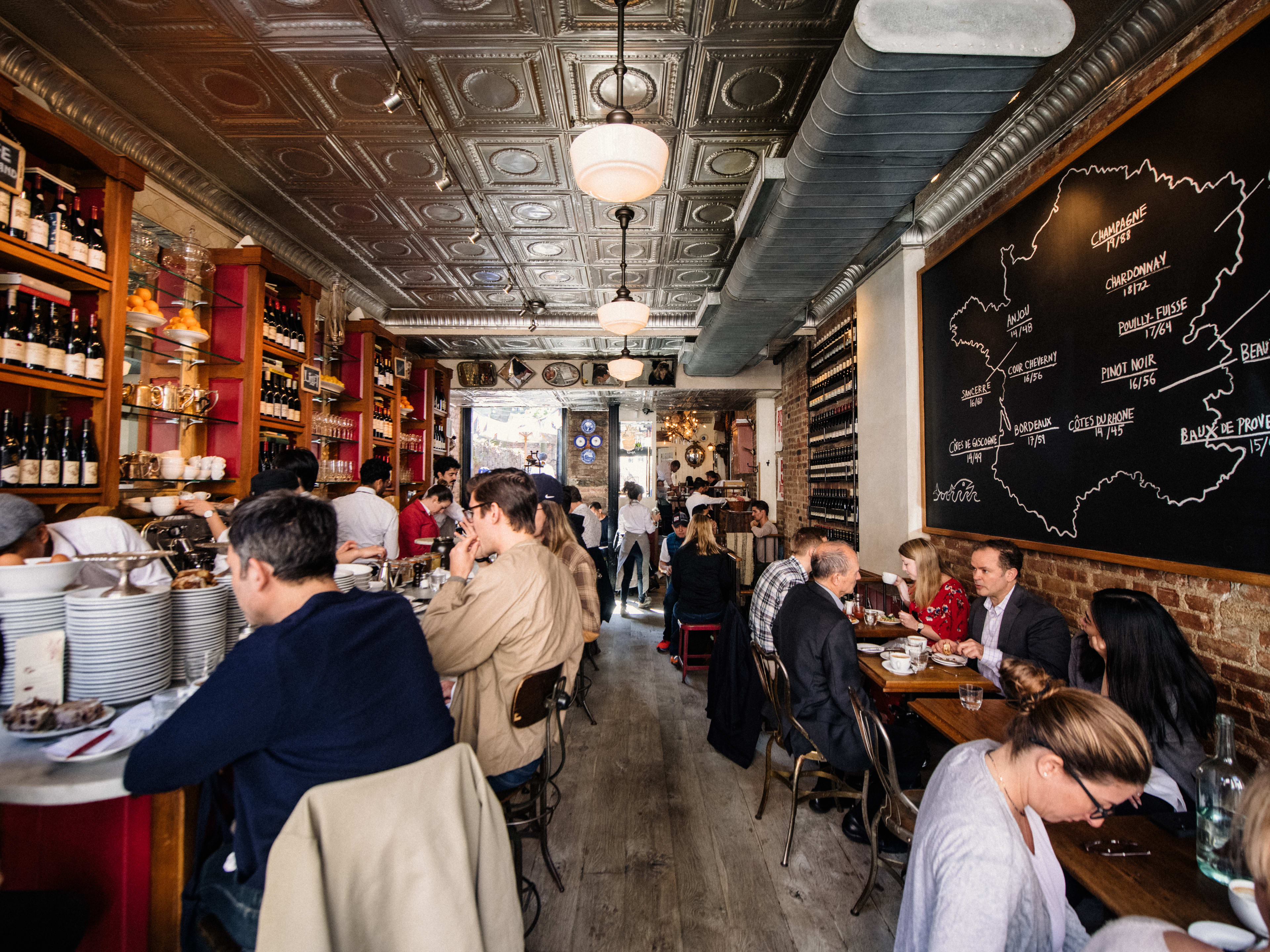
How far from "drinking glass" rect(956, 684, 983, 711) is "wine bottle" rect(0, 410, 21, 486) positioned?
435cm

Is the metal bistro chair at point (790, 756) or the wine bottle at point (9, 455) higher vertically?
the wine bottle at point (9, 455)

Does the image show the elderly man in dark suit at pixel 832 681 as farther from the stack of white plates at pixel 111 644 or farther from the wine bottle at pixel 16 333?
the wine bottle at pixel 16 333

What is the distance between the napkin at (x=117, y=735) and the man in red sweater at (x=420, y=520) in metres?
4.11

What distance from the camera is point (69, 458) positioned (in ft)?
10.3

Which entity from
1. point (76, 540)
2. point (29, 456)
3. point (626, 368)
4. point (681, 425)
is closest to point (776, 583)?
point (76, 540)

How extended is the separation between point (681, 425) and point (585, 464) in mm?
2453

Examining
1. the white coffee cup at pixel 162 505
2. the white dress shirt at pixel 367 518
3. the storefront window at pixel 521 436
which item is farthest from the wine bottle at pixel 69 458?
the storefront window at pixel 521 436

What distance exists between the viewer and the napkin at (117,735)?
1.34 meters

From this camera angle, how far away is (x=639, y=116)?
380 centimetres

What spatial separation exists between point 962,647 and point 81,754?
3533 millimetres

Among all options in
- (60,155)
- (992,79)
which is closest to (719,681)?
(992,79)

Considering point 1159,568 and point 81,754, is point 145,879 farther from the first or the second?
point 1159,568

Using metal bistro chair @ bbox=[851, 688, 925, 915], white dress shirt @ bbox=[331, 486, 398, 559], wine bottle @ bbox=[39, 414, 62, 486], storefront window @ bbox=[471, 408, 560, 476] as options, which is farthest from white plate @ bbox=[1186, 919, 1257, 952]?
storefront window @ bbox=[471, 408, 560, 476]

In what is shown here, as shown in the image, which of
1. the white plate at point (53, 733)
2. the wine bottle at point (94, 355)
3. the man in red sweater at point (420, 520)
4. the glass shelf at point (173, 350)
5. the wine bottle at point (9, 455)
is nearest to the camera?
the white plate at point (53, 733)
